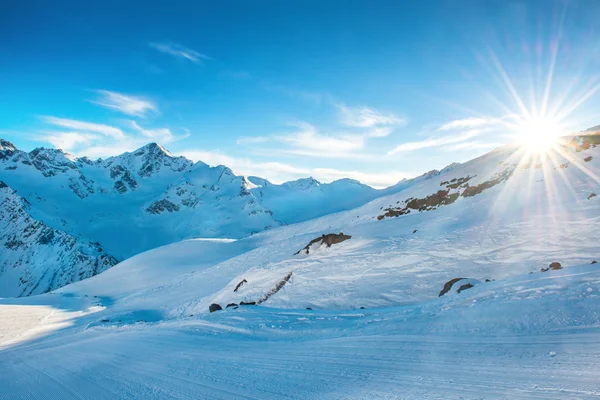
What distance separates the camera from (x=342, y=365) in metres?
4.95

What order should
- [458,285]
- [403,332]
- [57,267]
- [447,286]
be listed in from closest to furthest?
[403,332] < [458,285] < [447,286] < [57,267]

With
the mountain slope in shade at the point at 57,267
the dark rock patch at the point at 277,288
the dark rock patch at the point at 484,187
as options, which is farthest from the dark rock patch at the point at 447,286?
the mountain slope in shade at the point at 57,267

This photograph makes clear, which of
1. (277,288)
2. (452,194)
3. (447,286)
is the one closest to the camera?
(447,286)

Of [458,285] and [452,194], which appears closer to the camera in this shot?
[458,285]

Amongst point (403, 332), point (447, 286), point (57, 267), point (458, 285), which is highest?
point (57, 267)

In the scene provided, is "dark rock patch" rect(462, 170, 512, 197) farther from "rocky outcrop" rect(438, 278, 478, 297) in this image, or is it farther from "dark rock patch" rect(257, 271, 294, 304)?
"rocky outcrop" rect(438, 278, 478, 297)

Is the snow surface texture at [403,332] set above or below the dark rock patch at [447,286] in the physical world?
above

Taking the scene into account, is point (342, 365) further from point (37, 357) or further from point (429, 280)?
point (37, 357)

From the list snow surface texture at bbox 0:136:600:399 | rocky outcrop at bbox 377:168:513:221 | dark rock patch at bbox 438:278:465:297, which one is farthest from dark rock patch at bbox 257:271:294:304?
rocky outcrop at bbox 377:168:513:221

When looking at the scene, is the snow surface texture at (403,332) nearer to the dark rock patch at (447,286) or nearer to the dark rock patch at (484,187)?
the dark rock patch at (447,286)

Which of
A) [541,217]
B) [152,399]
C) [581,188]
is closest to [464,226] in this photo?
[541,217]

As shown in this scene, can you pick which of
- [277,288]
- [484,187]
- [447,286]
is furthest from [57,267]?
[447,286]

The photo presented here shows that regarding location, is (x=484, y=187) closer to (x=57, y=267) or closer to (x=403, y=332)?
(x=403, y=332)

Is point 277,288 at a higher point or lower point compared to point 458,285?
lower
